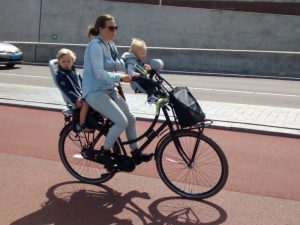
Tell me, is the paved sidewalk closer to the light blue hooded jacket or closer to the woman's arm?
the light blue hooded jacket

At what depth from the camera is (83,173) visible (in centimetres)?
562

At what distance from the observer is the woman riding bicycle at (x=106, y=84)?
15.6ft

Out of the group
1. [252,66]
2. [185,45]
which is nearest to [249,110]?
[252,66]

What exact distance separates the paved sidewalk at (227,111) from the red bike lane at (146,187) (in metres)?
0.85

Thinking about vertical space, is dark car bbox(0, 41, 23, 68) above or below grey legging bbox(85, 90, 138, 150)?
below

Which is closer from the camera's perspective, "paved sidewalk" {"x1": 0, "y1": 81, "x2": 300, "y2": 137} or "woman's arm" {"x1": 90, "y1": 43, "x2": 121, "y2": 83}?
"woman's arm" {"x1": 90, "y1": 43, "x2": 121, "y2": 83}

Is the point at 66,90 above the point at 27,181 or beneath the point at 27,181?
above

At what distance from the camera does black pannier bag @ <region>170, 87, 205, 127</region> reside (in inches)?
183

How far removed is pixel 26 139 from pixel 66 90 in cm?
262

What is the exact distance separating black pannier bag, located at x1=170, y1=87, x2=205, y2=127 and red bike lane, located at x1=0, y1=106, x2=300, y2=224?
856mm

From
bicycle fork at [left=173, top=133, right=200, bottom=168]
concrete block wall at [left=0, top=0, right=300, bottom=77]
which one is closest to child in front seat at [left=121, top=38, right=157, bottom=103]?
bicycle fork at [left=173, top=133, right=200, bottom=168]

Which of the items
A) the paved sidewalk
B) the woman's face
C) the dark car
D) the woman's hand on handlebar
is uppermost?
the woman's face

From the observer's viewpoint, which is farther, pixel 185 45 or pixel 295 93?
pixel 185 45

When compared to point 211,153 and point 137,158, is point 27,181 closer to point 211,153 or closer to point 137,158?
point 137,158
